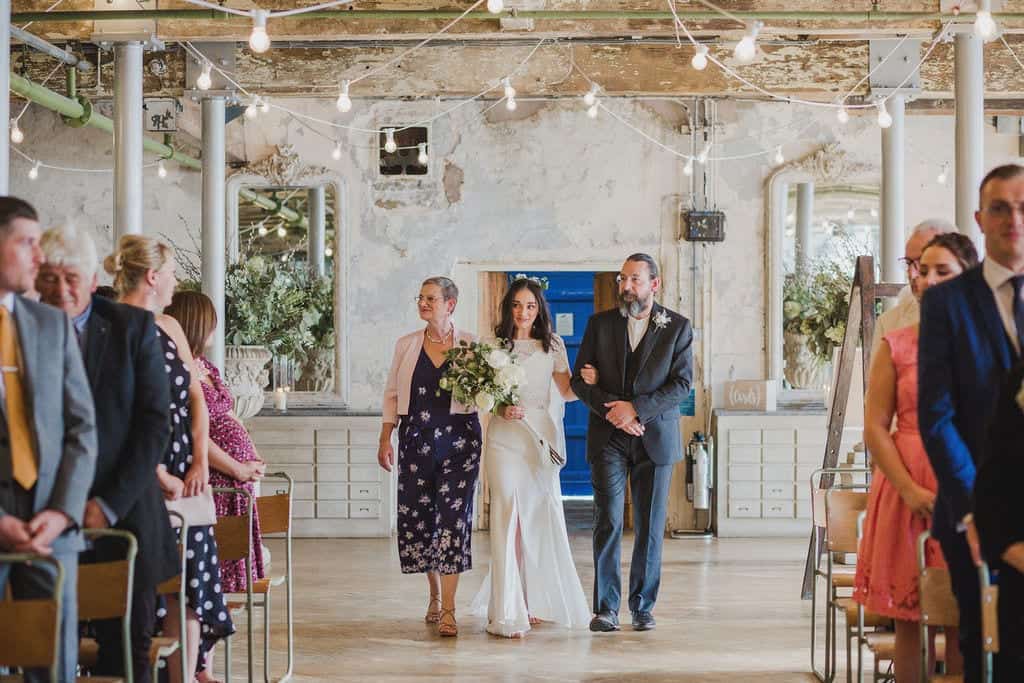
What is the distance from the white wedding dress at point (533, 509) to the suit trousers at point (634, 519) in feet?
0.54

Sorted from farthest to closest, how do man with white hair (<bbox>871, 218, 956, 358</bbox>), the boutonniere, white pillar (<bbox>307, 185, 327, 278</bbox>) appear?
1. white pillar (<bbox>307, 185, 327, 278</bbox>)
2. the boutonniere
3. man with white hair (<bbox>871, 218, 956, 358</bbox>)

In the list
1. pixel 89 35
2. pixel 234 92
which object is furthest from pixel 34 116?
pixel 89 35

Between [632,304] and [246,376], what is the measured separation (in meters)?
4.52

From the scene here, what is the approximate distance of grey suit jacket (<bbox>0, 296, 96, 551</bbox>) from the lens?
340 centimetres

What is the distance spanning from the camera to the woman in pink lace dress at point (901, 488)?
4040 mm

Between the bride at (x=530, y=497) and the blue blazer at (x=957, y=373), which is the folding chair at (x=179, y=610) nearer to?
the blue blazer at (x=957, y=373)

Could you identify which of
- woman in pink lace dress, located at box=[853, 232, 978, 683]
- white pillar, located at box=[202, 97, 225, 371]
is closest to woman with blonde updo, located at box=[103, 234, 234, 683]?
woman in pink lace dress, located at box=[853, 232, 978, 683]

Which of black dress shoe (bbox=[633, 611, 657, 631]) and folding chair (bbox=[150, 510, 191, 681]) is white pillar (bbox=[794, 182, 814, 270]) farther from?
folding chair (bbox=[150, 510, 191, 681])

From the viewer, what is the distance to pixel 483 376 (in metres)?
6.91

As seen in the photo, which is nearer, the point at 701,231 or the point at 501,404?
the point at 501,404

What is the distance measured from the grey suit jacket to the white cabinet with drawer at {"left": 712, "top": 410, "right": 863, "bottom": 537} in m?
8.48

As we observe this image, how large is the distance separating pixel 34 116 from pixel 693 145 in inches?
234

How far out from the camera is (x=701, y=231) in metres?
11.9

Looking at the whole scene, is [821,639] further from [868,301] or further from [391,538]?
[391,538]
